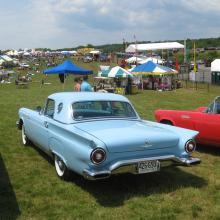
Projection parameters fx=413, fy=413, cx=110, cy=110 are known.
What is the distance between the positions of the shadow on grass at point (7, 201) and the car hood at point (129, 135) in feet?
4.70

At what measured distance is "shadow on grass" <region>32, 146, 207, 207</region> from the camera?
235 inches

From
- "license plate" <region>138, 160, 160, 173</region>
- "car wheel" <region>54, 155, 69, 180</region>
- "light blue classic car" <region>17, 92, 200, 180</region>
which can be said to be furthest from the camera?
"car wheel" <region>54, 155, 69, 180</region>

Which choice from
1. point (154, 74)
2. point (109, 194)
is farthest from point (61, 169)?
point (154, 74)

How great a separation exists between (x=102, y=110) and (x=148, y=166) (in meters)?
1.68

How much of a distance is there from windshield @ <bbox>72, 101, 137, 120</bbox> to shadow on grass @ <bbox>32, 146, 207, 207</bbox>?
104 centimetres

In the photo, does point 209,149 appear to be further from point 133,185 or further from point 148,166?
point 148,166

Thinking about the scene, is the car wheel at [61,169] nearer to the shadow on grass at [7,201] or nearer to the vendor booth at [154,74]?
the shadow on grass at [7,201]

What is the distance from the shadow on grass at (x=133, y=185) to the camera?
597 cm

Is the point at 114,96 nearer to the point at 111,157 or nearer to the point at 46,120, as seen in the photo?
the point at 46,120

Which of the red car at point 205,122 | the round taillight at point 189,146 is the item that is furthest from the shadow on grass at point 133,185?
the red car at point 205,122

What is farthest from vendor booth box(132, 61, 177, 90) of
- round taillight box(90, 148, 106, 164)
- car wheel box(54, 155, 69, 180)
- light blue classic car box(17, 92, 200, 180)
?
round taillight box(90, 148, 106, 164)

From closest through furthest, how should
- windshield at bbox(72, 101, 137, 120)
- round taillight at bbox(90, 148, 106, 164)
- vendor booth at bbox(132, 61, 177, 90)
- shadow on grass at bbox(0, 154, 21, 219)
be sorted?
shadow on grass at bbox(0, 154, 21, 219), round taillight at bbox(90, 148, 106, 164), windshield at bbox(72, 101, 137, 120), vendor booth at bbox(132, 61, 177, 90)

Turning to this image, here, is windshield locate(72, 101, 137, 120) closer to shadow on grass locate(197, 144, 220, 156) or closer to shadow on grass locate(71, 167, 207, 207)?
shadow on grass locate(71, 167, 207, 207)

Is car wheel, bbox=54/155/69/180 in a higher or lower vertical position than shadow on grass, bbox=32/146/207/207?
higher
